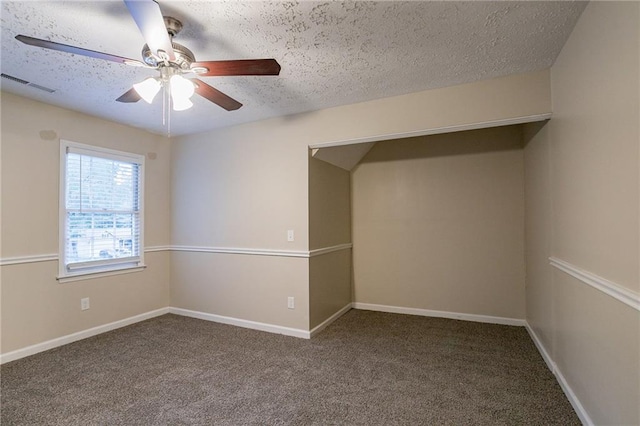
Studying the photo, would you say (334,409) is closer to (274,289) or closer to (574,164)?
(274,289)

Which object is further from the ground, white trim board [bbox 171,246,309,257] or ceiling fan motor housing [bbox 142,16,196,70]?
ceiling fan motor housing [bbox 142,16,196,70]

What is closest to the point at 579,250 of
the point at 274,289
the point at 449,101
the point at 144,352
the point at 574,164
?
the point at 574,164

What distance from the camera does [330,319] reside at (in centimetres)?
362

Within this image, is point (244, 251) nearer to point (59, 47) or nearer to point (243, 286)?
point (243, 286)

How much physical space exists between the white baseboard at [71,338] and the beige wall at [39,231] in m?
0.04

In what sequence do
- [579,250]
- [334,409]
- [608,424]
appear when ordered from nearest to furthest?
[608,424]
[579,250]
[334,409]

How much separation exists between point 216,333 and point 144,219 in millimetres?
1687

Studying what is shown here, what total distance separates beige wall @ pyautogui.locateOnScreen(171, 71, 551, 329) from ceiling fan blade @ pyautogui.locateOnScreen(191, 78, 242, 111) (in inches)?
47.7

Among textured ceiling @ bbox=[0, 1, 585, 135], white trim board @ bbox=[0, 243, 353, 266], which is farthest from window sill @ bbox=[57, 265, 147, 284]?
textured ceiling @ bbox=[0, 1, 585, 135]

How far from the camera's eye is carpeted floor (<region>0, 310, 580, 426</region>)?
75.5 inches

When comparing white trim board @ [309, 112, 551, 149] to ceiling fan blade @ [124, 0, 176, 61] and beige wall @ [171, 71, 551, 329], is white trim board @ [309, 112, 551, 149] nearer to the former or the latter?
beige wall @ [171, 71, 551, 329]

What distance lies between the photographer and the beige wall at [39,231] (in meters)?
2.70

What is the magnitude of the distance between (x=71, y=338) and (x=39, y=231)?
3.61 feet

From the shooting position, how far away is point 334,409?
1979mm
